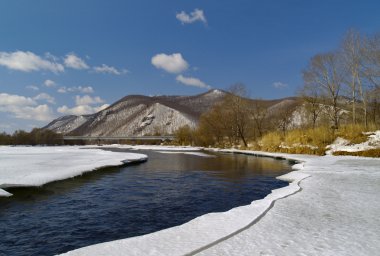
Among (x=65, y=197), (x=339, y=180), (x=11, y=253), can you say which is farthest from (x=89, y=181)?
(x=339, y=180)

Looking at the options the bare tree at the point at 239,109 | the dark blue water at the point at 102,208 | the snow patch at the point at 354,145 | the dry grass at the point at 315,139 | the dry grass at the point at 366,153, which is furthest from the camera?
the bare tree at the point at 239,109

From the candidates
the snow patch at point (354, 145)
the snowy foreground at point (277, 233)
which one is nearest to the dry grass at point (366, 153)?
the snow patch at point (354, 145)

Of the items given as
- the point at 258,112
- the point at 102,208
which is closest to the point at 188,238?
the point at 102,208

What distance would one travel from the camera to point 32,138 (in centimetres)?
13712

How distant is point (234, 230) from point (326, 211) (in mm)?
3507

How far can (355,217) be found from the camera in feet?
26.5

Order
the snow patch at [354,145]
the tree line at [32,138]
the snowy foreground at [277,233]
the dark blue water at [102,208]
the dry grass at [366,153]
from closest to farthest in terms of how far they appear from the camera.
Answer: the snowy foreground at [277,233]
the dark blue water at [102,208]
the dry grass at [366,153]
the snow patch at [354,145]
the tree line at [32,138]

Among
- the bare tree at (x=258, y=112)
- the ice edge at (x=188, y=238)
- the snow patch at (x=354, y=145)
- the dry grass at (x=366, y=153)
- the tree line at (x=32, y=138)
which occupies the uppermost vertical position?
the bare tree at (x=258, y=112)

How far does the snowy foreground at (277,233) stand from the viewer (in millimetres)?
5727

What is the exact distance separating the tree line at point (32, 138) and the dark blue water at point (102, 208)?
133814 millimetres

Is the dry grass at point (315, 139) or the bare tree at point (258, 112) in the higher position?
the bare tree at point (258, 112)

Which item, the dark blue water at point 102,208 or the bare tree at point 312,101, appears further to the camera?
the bare tree at point 312,101

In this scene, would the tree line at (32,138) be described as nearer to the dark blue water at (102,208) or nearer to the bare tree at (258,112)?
the bare tree at (258,112)

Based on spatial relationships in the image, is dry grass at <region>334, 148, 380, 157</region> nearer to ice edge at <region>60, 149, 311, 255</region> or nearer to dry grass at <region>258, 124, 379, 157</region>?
dry grass at <region>258, 124, 379, 157</region>
